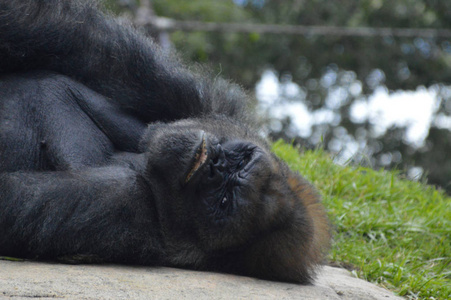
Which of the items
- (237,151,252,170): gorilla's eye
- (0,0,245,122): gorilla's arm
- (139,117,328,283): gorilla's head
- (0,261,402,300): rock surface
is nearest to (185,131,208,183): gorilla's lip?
(139,117,328,283): gorilla's head

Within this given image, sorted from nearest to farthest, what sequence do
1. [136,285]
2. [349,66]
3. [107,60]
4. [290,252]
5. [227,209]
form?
[136,285]
[227,209]
[290,252]
[107,60]
[349,66]

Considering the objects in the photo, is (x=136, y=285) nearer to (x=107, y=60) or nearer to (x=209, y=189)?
(x=209, y=189)

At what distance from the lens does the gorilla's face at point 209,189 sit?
11.6 feet

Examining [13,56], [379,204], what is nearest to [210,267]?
[13,56]

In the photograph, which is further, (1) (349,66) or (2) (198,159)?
(1) (349,66)

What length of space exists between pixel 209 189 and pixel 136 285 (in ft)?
2.69

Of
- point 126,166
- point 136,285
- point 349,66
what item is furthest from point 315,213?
point 349,66

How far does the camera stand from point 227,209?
11.7 feet

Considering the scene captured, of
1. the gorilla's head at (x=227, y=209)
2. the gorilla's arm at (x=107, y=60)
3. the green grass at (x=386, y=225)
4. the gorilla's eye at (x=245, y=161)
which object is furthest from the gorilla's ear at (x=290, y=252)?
the gorilla's arm at (x=107, y=60)

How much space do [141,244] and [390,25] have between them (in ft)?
47.5

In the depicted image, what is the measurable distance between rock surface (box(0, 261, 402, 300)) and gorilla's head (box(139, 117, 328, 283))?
0.53ft

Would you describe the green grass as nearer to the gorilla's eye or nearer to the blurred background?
the gorilla's eye

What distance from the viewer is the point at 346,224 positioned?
543 cm

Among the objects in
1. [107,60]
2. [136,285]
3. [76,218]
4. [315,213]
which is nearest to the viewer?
[136,285]
